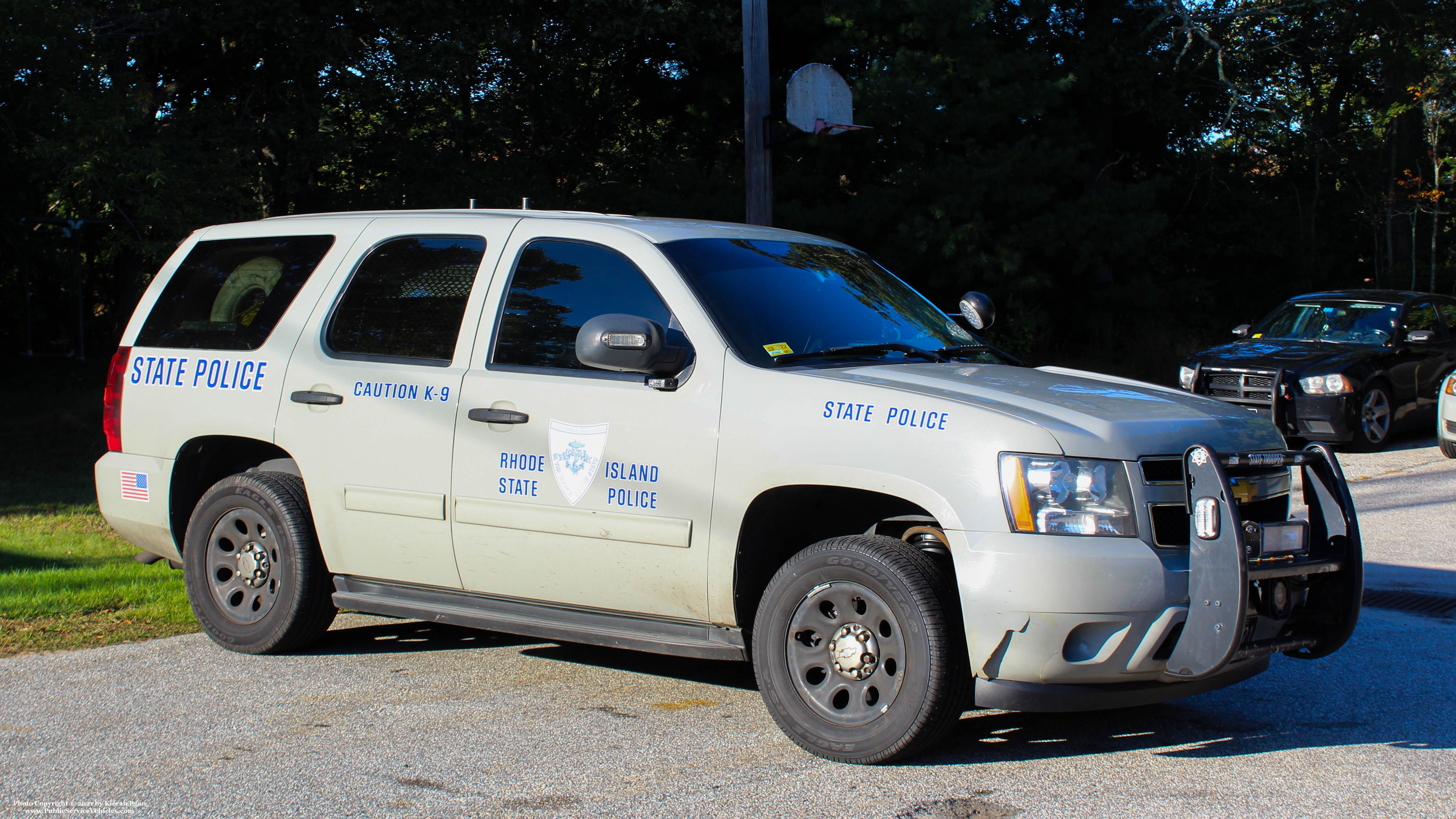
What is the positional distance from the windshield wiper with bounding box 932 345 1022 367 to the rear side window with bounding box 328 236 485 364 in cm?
195

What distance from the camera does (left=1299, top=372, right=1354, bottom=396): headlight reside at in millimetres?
13273

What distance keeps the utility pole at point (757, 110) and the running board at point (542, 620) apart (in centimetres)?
785

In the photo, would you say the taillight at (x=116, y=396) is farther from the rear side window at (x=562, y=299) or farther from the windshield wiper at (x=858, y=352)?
the windshield wiper at (x=858, y=352)

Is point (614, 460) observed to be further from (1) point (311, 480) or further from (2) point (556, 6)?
(2) point (556, 6)

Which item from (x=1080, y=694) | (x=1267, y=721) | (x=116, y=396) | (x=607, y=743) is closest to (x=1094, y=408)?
(x=1080, y=694)

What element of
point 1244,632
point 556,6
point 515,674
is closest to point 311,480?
point 515,674

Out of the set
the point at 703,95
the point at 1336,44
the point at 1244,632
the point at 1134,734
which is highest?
the point at 1336,44

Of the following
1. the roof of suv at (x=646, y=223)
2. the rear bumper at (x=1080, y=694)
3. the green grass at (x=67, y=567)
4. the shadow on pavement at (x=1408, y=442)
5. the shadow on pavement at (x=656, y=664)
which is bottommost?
the shadow on pavement at (x=656, y=664)

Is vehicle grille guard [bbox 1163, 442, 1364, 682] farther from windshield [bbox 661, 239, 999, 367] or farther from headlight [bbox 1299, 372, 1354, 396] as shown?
headlight [bbox 1299, 372, 1354, 396]

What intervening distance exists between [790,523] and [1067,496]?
3.76 ft

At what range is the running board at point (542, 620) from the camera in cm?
466

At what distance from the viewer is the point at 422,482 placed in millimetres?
5152

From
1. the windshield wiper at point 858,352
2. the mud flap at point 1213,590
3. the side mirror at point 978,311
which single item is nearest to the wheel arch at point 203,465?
the windshield wiper at point 858,352

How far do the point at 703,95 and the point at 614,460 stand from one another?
17960 mm
